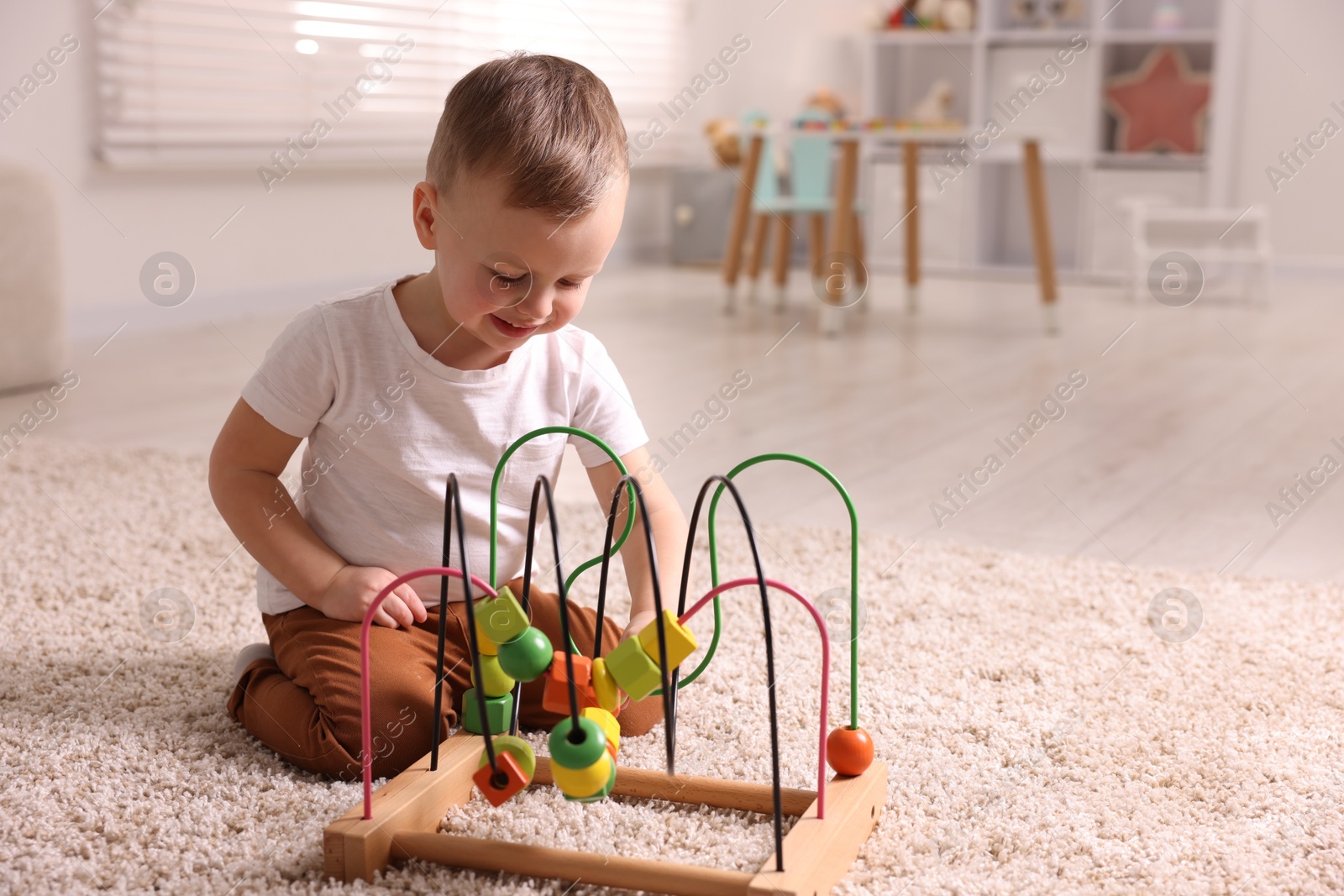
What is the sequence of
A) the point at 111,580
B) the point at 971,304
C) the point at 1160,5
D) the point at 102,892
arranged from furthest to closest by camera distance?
the point at 1160,5 → the point at 971,304 → the point at 111,580 → the point at 102,892

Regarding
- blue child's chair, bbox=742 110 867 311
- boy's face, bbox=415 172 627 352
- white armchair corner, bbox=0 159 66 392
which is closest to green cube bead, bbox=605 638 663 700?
boy's face, bbox=415 172 627 352

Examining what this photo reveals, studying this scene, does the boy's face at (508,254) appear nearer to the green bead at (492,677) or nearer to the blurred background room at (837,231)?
the green bead at (492,677)

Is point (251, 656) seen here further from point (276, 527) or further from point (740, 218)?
point (740, 218)

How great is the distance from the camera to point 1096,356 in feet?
8.75

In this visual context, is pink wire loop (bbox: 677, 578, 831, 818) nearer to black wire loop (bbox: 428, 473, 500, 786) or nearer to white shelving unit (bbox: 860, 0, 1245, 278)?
black wire loop (bbox: 428, 473, 500, 786)

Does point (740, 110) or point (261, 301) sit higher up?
point (740, 110)

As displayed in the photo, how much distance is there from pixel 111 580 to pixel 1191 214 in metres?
3.22

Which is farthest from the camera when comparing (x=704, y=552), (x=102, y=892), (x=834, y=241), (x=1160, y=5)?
(x=1160, y=5)

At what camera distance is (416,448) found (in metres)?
0.86

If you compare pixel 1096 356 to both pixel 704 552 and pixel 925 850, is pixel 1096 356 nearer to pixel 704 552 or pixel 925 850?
pixel 704 552

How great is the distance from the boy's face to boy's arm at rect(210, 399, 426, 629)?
0.17 meters

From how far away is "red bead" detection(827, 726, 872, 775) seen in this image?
0.74 m

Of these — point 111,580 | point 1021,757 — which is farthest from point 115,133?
point 1021,757

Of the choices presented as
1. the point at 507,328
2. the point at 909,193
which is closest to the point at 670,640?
the point at 507,328
